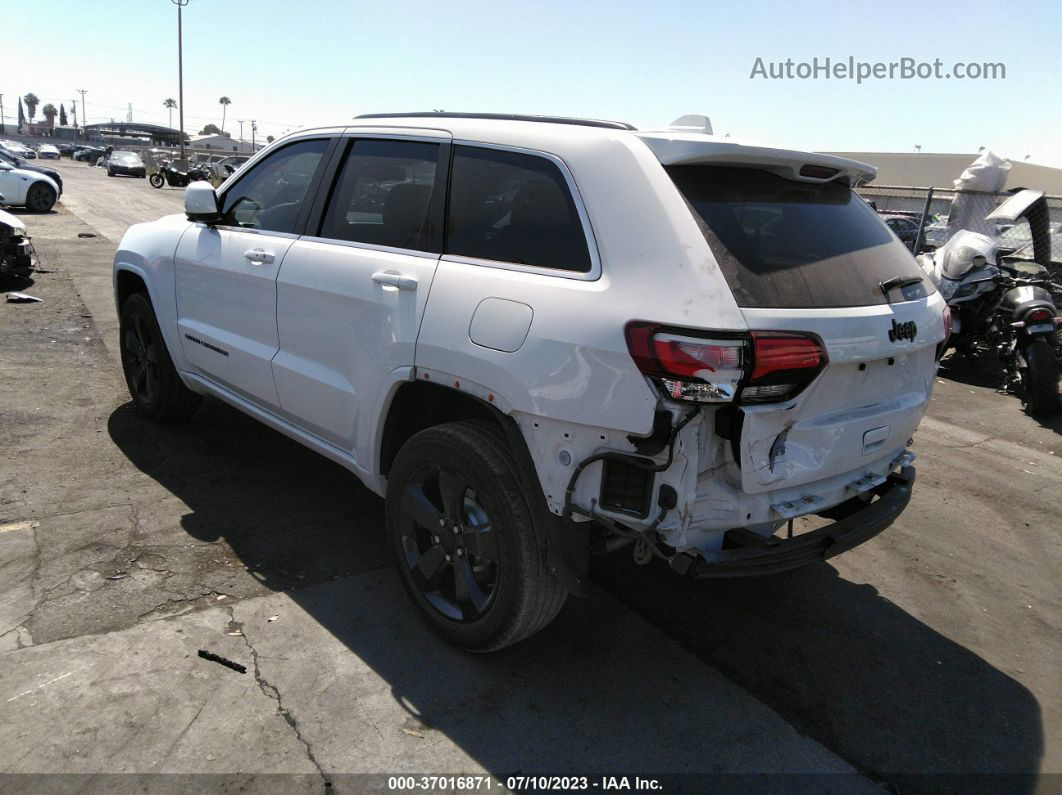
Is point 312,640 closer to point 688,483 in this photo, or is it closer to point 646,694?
point 646,694

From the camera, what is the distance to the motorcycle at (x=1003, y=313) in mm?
7020

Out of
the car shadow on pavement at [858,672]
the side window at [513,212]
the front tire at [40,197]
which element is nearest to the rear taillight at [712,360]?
the side window at [513,212]

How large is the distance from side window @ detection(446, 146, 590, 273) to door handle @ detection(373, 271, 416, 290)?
19 centimetres

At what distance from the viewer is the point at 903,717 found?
2.88m

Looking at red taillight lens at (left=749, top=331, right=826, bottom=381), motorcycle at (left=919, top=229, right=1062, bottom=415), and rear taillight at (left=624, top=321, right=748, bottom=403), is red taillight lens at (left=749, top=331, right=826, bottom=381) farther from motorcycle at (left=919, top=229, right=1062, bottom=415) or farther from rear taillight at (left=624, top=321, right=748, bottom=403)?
motorcycle at (left=919, top=229, right=1062, bottom=415)

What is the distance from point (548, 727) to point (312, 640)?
1029 mm

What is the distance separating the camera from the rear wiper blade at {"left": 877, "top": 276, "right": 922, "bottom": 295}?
2.88 m

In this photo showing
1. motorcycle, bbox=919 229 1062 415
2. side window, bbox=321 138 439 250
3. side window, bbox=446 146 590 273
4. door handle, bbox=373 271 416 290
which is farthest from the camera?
motorcycle, bbox=919 229 1062 415

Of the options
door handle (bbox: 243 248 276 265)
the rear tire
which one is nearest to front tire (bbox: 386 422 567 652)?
door handle (bbox: 243 248 276 265)

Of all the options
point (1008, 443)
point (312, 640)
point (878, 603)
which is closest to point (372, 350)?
point (312, 640)

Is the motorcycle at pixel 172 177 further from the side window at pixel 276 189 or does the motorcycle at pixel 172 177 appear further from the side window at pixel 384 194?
the side window at pixel 384 194

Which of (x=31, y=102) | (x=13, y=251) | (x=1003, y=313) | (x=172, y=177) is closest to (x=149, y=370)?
(x=13, y=251)

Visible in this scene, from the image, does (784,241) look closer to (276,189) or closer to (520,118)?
(520,118)

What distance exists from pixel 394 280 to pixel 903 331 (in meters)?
1.94
